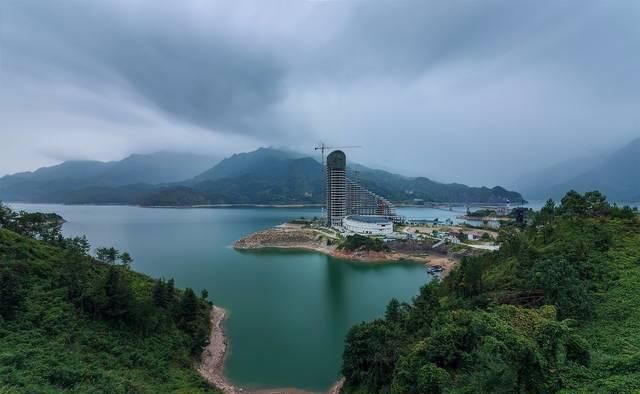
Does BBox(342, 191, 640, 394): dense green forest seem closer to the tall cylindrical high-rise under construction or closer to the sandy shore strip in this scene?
the sandy shore strip

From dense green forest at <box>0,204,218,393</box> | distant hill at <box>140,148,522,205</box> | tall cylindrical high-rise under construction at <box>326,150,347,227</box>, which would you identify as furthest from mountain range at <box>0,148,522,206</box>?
dense green forest at <box>0,204,218,393</box>

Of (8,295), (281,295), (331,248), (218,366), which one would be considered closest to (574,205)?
(281,295)

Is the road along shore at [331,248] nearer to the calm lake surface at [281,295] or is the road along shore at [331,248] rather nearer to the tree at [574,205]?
the calm lake surface at [281,295]

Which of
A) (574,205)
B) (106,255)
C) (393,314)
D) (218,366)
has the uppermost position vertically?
(574,205)

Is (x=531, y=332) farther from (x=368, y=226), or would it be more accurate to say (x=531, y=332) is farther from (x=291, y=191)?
(x=291, y=191)

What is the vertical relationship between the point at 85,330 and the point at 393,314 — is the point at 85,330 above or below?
above

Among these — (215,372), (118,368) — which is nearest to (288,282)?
(215,372)

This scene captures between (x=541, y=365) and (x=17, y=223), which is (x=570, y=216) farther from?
(x=17, y=223)
